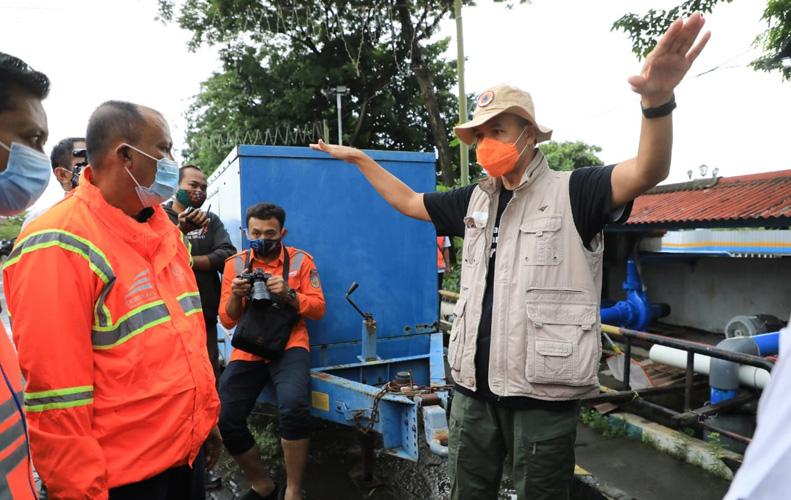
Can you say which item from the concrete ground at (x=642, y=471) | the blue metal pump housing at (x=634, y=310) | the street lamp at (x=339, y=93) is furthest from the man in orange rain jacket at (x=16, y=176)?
the street lamp at (x=339, y=93)

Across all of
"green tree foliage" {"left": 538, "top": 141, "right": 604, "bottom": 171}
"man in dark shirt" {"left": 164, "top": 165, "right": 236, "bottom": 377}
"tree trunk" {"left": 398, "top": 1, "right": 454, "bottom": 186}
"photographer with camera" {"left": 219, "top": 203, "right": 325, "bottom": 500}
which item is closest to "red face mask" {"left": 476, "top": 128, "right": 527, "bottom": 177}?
"photographer with camera" {"left": 219, "top": 203, "right": 325, "bottom": 500}

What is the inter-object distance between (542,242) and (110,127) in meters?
1.61

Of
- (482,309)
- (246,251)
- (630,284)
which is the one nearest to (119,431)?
(482,309)

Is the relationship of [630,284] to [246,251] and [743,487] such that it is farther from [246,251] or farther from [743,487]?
[743,487]

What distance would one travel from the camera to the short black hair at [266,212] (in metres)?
3.23

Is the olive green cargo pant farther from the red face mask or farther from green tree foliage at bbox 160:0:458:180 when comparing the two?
green tree foliage at bbox 160:0:458:180

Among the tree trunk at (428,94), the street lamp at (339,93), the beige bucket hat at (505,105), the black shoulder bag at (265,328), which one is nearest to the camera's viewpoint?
the beige bucket hat at (505,105)

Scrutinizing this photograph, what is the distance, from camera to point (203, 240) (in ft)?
12.0

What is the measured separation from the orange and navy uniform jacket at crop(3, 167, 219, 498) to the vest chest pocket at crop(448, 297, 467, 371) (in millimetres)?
967

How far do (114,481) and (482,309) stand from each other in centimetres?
140

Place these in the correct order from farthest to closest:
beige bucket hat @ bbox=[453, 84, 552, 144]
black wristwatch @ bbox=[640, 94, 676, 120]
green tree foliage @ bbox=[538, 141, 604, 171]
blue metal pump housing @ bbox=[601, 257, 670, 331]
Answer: green tree foliage @ bbox=[538, 141, 604, 171] → blue metal pump housing @ bbox=[601, 257, 670, 331] → beige bucket hat @ bbox=[453, 84, 552, 144] → black wristwatch @ bbox=[640, 94, 676, 120]

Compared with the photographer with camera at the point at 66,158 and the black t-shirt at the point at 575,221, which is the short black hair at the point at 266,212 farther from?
the black t-shirt at the point at 575,221

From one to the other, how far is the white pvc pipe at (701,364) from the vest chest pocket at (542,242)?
3.25 metres

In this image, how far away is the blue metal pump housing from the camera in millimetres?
7469
